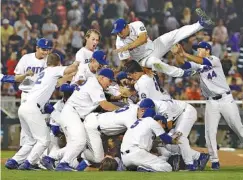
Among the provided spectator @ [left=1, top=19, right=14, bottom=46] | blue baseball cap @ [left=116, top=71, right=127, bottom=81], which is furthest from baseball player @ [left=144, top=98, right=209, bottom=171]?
spectator @ [left=1, top=19, right=14, bottom=46]

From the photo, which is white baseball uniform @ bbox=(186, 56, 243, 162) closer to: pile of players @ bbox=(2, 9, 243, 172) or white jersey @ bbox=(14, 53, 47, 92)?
pile of players @ bbox=(2, 9, 243, 172)

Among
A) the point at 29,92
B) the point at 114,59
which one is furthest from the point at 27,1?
the point at 29,92

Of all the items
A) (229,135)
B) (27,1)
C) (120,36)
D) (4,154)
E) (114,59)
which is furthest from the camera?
(27,1)

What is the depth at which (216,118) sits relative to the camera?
16797 mm

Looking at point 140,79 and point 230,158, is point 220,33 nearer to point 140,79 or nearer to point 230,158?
point 230,158

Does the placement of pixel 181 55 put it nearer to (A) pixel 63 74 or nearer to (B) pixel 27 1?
(A) pixel 63 74

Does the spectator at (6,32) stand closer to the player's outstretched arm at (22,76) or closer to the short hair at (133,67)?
the player's outstretched arm at (22,76)

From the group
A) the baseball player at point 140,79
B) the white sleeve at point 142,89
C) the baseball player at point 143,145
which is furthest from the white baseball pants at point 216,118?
the baseball player at point 143,145

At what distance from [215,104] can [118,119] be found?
89.6 inches

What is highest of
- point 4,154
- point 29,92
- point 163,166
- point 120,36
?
point 120,36

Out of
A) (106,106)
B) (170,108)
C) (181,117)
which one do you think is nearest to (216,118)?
(181,117)

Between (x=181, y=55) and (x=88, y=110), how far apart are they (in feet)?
6.68

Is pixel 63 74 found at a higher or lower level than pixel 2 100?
higher

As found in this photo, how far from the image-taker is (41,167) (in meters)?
16.4
